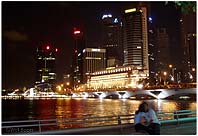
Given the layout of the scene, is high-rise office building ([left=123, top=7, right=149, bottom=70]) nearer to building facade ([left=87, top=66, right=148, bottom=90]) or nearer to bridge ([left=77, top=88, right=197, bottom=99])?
building facade ([left=87, top=66, right=148, bottom=90])

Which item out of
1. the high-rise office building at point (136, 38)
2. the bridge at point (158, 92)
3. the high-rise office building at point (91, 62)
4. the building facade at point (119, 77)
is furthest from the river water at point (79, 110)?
the high-rise office building at point (91, 62)

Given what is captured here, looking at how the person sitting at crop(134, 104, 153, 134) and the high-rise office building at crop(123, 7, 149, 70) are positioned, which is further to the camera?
the high-rise office building at crop(123, 7, 149, 70)

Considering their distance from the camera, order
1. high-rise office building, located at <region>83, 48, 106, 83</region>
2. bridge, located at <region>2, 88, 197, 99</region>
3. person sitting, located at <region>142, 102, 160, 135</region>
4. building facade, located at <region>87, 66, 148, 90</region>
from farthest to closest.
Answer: high-rise office building, located at <region>83, 48, 106, 83</region>, building facade, located at <region>87, 66, 148, 90</region>, bridge, located at <region>2, 88, 197, 99</region>, person sitting, located at <region>142, 102, 160, 135</region>

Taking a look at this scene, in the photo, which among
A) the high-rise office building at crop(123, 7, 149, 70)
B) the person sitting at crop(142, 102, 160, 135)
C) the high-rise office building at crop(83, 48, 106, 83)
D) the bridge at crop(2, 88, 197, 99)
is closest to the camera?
the person sitting at crop(142, 102, 160, 135)

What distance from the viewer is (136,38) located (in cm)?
17662

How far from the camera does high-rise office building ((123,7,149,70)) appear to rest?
169 metres

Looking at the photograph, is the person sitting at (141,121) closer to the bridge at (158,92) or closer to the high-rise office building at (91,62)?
the bridge at (158,92)

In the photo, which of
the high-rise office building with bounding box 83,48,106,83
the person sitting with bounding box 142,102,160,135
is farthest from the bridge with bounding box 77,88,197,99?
the person sitting with bounding box 142,102,160,135

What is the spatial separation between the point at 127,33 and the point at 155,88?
9257 centimetres

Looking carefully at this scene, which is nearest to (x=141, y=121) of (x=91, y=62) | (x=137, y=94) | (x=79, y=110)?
(x=79, y=110)

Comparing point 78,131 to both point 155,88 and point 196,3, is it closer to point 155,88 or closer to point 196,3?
point 196,3

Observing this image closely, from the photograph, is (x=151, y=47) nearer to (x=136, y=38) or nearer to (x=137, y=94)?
(x=136, y=38)

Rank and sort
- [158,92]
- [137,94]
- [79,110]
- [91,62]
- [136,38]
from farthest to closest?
[91,62] → [136,38] → [137,94] → [158,92] → [79,110]

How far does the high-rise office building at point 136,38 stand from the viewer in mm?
169375
